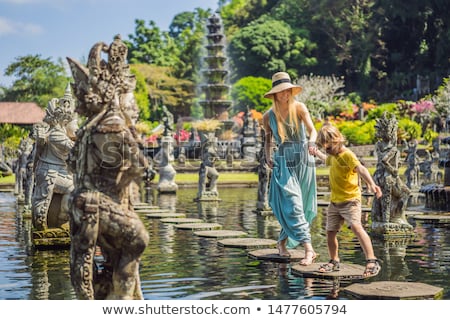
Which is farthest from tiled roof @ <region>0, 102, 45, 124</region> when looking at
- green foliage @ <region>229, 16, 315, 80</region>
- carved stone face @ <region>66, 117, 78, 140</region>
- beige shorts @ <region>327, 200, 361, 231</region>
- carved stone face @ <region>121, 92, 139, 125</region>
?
carved stone face @ <region>121, 92, 139, 125</region>

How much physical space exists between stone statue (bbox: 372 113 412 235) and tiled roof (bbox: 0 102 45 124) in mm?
48721

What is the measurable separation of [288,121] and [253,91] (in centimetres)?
5399

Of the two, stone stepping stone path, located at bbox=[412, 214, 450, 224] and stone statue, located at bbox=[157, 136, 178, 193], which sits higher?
stone statue, located at bbox=[157, 136, 178, 193]

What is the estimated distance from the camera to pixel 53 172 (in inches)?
369

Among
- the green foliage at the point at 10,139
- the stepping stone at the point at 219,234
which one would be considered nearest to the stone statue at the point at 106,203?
the stepping stone at the point at 219,234

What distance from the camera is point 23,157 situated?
61.7ft

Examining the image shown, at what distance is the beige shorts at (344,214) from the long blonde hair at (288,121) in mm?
1056

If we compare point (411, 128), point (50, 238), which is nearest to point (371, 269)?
point (50, 238)

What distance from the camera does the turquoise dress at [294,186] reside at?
778 cm

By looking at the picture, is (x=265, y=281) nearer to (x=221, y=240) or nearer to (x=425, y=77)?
(x=221, y=240)

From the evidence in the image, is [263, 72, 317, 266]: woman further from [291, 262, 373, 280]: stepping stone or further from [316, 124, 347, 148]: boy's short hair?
[316, 124, 347, 148]: boy's short hair

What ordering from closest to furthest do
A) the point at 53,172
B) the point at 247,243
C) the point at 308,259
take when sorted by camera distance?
the point at 308,259
the point at 53,172
the point at 247,243

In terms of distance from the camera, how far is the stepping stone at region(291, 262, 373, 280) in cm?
701

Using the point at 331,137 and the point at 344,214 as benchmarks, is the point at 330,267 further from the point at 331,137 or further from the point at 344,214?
the point at 331,137
